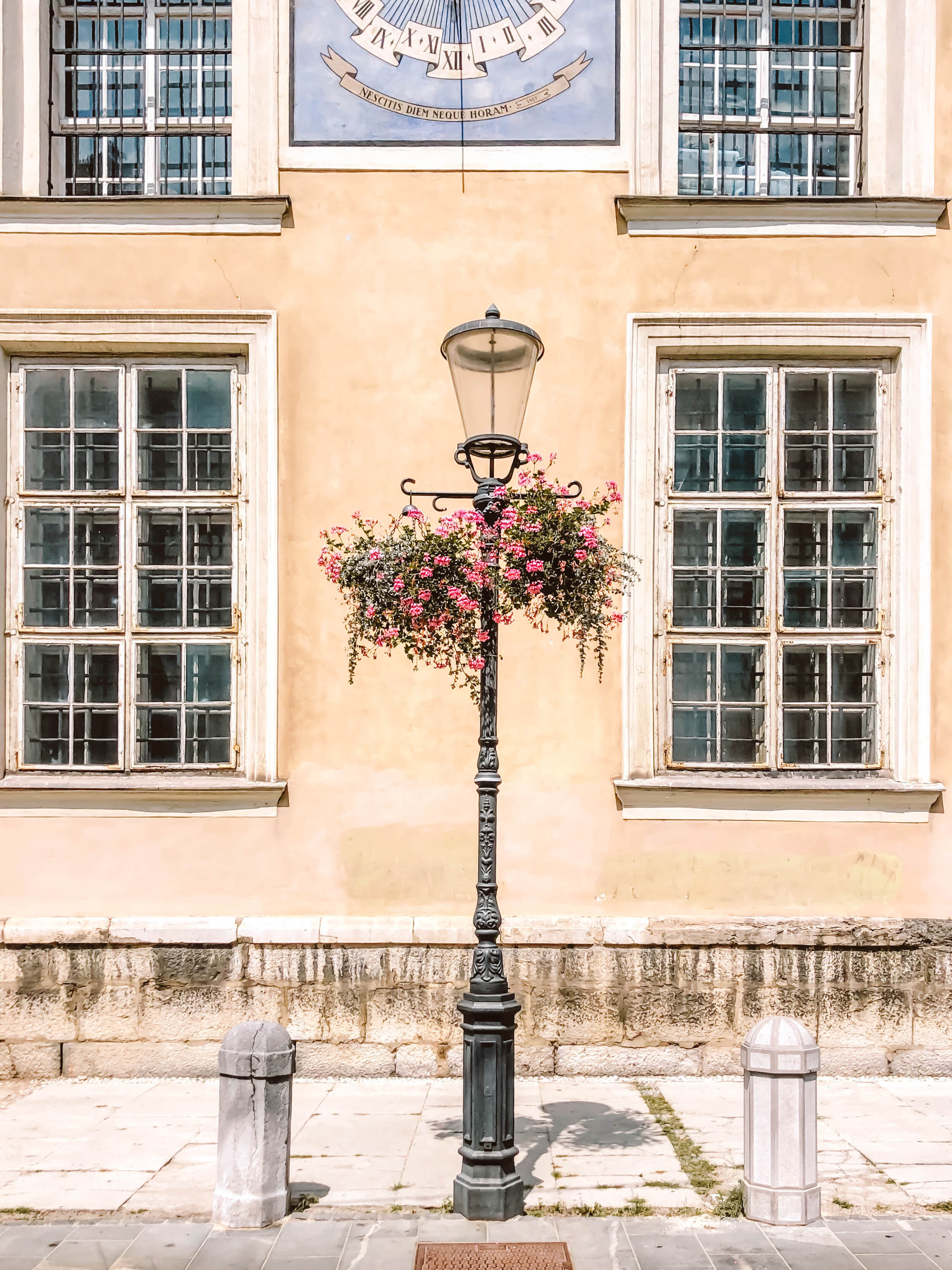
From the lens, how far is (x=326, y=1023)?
268 inches

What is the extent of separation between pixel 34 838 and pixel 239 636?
178cm

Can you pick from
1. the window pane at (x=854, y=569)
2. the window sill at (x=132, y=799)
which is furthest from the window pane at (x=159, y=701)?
the window pane at (x=854, y=569)

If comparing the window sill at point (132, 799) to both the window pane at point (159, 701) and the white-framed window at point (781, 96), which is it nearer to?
the window pane at point (159, 701)

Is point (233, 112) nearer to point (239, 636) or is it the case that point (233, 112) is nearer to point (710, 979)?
point (239, 636)

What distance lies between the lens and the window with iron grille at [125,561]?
723cm

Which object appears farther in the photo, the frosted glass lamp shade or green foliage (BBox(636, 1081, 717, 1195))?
green foliage (BBox(636, 1081, 717, 1195))

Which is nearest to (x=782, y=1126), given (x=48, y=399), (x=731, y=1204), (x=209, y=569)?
(x=731, y=1204)

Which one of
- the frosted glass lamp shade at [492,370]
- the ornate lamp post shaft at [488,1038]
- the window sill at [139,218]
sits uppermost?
the window sill at [139,218]

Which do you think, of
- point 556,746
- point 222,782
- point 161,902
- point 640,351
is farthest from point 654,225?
point 161,902

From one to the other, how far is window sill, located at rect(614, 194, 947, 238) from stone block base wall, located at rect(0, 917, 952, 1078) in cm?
433

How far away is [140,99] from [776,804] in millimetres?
6253

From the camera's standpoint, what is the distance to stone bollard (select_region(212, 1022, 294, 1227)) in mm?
4574

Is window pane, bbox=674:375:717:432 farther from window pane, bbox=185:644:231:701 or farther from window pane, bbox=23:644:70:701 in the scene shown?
window pane, bbox=23:644:70:701

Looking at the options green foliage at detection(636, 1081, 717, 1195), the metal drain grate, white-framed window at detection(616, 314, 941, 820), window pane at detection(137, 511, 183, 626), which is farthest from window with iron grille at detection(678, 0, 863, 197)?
the metal drain grate
